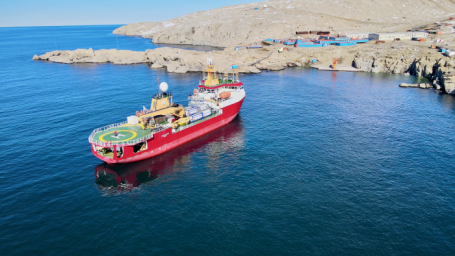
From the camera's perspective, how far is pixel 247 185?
145ft

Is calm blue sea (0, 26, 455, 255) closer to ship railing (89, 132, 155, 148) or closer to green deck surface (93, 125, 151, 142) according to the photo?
ship railing (89, 132, 155, 148)

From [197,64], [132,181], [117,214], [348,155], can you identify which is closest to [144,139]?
[132,181]

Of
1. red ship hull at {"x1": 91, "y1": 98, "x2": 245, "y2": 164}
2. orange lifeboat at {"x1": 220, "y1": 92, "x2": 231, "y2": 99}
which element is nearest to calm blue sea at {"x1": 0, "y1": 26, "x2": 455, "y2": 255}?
red ship hull at {"x1": 91, "y1": 98, "x2": 245, "y2": 164}

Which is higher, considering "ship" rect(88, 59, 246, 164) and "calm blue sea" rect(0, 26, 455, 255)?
"ship" rect(88, 59, 246, 164)

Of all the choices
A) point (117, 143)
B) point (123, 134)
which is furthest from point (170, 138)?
point (117, 143)

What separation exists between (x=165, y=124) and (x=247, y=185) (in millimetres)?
23585

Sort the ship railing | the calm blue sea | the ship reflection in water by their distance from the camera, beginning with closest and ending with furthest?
the calm blue sea < the ship reflection in water < the ship railing

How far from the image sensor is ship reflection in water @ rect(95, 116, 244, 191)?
46406 mm

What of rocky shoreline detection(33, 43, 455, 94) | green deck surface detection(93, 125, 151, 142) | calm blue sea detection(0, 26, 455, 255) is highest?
rocky shoreline detection(33, 43, 455, 94)

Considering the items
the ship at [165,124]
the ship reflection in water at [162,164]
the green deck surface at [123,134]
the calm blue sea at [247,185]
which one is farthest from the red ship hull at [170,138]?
the green deck surface at [123,134]

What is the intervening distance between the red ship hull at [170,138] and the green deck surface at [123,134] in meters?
2.15

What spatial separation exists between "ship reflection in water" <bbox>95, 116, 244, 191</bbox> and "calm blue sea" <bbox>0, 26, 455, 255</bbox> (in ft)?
1.03

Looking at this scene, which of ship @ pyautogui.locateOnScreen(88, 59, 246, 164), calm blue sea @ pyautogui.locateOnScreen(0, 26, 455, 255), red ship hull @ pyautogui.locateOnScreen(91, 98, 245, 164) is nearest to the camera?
calm blue sea @ pyautogui.locateOnScreen(0, 26, 455, 255)

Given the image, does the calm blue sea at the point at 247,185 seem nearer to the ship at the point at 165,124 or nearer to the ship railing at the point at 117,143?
the ship at the point at 165,124
